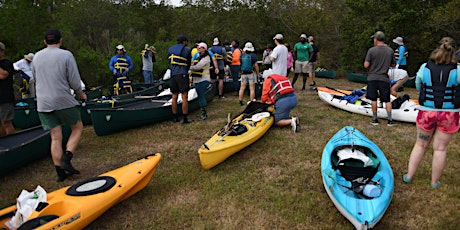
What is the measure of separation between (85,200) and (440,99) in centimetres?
387

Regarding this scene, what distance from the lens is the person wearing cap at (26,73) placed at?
7.85 meters

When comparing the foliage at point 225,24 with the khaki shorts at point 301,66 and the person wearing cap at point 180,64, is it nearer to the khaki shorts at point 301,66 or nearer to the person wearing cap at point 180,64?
the khaki shorts at point 301,66

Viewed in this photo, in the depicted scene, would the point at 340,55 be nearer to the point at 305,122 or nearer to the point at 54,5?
the point at 305,122

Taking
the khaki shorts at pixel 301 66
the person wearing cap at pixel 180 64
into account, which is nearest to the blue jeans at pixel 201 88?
A: the person wearing cap at pixel 180 64

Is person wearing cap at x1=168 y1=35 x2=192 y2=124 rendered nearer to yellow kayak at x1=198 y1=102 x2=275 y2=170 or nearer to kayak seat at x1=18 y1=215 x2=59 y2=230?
yellow kayak at x1=198 y1=102 x2=275 y2=170

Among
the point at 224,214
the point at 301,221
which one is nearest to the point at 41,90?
the point at 224,214

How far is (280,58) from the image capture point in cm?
692

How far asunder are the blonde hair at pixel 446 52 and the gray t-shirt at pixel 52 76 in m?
4.35

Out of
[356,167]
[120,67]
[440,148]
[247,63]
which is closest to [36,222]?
[356,167]

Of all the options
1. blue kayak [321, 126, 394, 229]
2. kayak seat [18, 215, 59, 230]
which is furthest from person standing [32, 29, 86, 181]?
blue kayak [321, 126, 394, 229]

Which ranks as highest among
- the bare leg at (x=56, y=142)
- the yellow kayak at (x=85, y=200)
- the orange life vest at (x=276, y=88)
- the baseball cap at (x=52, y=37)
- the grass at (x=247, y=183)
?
the baseball cap at (x=52, y=37)

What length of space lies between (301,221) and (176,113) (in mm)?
4347

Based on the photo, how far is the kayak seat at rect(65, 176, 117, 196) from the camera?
10.7 ft

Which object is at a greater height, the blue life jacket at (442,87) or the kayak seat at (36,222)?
the blue life jacket at (442,87)
